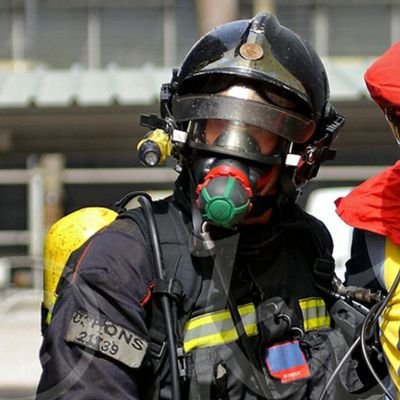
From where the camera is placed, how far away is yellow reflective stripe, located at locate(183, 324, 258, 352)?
2.12 m

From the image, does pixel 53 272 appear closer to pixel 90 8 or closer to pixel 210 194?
pixel 210 194

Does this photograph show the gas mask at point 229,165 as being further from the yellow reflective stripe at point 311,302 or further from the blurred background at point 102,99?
the blurred background at point 102,99

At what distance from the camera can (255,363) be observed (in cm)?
220

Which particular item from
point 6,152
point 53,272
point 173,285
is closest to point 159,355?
point 173,285

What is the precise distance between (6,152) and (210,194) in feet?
26.5

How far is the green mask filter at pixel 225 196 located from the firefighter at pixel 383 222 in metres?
0.36

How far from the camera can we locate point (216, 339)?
85.0 inches

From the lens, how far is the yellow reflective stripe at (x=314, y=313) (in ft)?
7.61

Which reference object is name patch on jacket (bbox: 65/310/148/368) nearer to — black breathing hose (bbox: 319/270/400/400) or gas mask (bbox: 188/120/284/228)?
gas mask (bbox: 188/120/284/228)

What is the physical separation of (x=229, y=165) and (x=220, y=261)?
0.25 m

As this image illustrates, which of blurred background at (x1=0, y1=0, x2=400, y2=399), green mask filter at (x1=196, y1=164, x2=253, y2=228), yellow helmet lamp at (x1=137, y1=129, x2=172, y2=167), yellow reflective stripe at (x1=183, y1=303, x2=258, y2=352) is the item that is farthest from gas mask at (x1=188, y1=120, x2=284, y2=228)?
blurred background at (x1=0, y1=0, x2=400, y2=399)

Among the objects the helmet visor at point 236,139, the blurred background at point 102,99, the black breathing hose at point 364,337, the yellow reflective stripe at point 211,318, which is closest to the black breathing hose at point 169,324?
the yellow reflective stripe at point 211,318

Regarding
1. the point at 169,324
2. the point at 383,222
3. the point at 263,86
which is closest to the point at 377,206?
the point at 383,222

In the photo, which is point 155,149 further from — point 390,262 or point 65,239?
point 390,262
